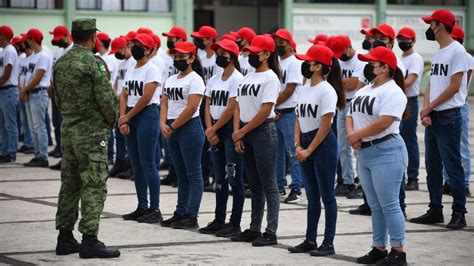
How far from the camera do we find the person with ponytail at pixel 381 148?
9.82 m

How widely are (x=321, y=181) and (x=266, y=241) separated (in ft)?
3.17

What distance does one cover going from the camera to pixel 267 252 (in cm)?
1075

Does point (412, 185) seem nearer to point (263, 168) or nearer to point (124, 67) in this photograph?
point (124, 67)

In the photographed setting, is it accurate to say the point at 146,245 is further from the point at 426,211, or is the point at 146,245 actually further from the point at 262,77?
the point at 426,211

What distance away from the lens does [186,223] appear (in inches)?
482

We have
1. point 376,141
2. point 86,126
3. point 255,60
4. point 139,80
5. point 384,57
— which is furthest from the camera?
point 139,80

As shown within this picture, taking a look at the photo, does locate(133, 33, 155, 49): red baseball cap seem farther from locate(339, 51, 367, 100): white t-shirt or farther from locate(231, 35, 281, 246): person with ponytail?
locate(339, 51, 367, 100): white t-shirt

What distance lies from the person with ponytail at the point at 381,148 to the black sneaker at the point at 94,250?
217 cm

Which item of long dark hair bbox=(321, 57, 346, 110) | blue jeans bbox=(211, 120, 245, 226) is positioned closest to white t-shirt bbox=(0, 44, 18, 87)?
blue jeans bbox=(211, 120, 245, 226)

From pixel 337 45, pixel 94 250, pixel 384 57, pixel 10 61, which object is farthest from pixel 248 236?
pixel 10 61

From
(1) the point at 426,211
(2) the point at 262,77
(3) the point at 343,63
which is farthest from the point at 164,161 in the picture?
(2) the point at 262,77

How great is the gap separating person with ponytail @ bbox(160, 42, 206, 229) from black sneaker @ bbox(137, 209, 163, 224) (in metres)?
0.21

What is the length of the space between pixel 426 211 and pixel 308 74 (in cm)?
352

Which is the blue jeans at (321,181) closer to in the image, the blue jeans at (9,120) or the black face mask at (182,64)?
the black face mask at (182,64)
